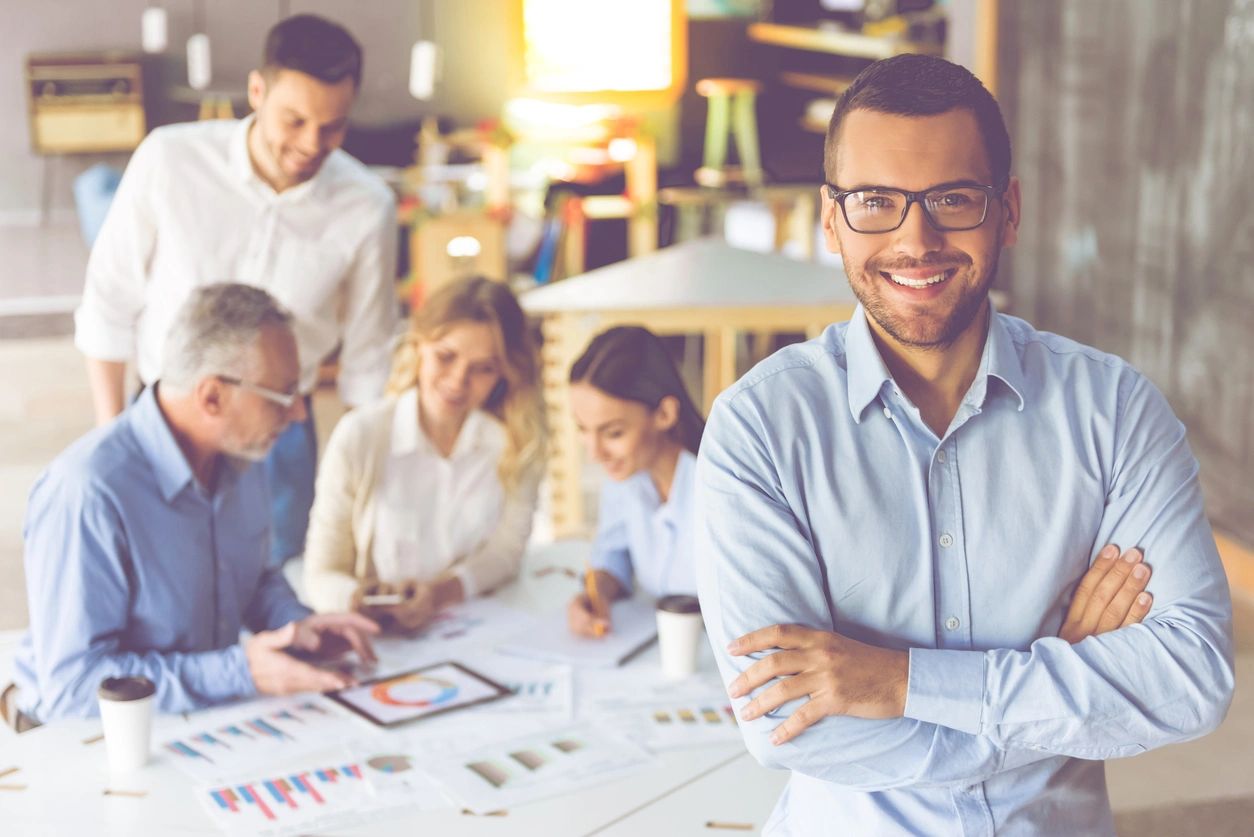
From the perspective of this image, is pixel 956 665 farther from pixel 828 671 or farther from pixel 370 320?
pixel 370 320

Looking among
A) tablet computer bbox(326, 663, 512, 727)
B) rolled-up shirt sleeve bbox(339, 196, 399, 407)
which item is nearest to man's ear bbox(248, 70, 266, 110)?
rolled-up shirt sleeve bbox(339, 196, 399, 407)

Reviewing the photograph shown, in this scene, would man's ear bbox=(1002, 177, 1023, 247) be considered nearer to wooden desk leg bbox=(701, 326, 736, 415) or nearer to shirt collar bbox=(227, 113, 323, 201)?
shirt collar bbox=(227, 113, 323, 201)

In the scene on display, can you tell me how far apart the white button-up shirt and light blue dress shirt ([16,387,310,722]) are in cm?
81

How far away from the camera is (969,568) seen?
1.35m

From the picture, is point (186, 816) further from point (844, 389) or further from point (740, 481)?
point (844, 389)

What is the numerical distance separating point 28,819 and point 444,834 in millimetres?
487

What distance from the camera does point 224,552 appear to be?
2.26 metres

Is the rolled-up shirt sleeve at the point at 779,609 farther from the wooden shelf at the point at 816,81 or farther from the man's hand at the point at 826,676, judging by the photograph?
the wooden shelf at the point at 816,81

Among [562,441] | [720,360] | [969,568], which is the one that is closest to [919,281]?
[969,568]

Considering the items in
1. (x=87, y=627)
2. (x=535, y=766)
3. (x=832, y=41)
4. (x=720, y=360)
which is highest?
A: (x=832, y=41)

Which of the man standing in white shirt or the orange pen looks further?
the man standing in white shirt

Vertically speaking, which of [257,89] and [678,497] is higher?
[257,89]

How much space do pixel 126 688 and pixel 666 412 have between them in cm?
114

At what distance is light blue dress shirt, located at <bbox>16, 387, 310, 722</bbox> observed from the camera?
195cm
